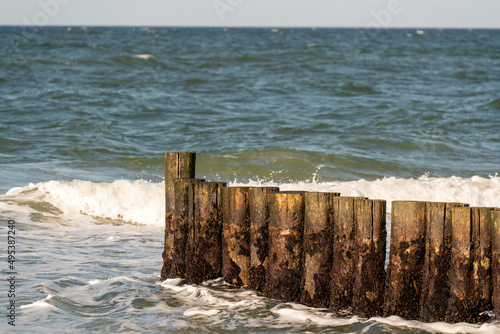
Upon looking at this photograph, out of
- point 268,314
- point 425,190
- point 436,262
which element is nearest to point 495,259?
point 436,262

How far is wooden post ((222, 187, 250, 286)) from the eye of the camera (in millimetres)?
6133

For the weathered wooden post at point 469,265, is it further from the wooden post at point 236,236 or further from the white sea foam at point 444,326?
the wooden post at point 236,236

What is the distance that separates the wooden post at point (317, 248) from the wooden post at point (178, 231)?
1.33m

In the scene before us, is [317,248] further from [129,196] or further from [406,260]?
[129,196]

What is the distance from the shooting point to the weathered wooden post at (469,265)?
5.05m

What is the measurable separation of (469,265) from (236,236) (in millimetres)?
2182

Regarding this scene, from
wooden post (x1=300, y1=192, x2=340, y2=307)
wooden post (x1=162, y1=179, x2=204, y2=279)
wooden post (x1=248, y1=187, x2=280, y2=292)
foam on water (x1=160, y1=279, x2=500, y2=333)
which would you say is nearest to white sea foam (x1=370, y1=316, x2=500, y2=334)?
foam on water (x1=160, y1=279, x2=500, y2=333)

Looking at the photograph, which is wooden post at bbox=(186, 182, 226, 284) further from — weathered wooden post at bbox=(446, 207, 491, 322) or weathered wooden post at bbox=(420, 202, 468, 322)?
weathered wooden post at bbox=(446, 207, 491, 322)

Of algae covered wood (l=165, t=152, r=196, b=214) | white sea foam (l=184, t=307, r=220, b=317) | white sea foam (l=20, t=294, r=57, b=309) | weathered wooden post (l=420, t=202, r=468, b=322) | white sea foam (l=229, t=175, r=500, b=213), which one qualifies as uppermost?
algae covered wood (l=165, t=152, r=196, b=214)

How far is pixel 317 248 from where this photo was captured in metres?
5.69

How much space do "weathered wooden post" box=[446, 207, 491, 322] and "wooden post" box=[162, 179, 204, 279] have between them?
259 cm

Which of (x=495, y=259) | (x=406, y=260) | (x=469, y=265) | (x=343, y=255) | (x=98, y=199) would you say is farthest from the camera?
(x=98, y=199)

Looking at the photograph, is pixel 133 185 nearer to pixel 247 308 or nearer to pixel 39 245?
pixel 39 245

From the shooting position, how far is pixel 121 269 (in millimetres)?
7250
